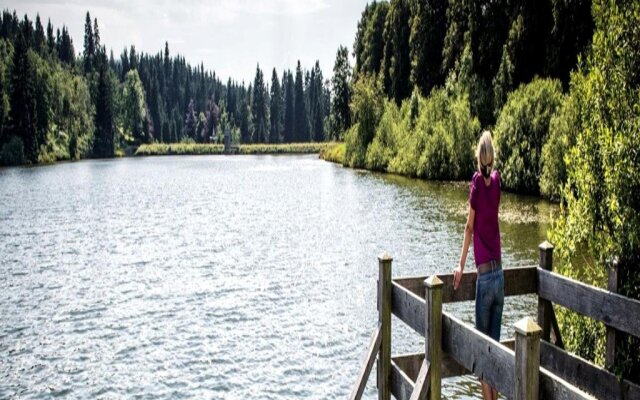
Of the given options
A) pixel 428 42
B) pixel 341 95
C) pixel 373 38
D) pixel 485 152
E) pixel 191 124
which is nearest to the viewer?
pixel 485 152

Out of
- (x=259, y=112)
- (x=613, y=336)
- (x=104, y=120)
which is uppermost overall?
(x=259, y=112)

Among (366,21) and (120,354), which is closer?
(120,354)

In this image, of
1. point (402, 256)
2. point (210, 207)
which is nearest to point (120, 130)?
point (210, 207)

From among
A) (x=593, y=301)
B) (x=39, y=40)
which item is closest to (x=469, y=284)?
(x=593, y=301)

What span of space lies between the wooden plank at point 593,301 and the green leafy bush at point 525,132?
93.8ft

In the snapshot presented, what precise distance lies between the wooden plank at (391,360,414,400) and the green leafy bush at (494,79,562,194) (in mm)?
29899

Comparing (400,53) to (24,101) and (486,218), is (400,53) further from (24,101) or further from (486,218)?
(24,101)

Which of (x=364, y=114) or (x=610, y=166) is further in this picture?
(x=364, y=114)

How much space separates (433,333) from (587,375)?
8.15 ft

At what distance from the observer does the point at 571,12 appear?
34781 mm

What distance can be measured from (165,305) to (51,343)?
10.7 feet

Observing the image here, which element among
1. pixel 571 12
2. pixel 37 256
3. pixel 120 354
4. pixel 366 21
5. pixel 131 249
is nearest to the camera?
pixel 120 354

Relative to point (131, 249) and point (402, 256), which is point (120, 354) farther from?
point (131, 249)

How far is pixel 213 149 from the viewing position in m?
145
